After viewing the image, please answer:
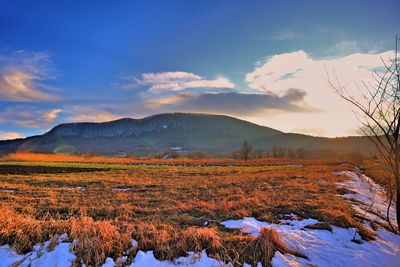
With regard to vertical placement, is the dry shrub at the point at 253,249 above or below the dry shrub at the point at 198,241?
below

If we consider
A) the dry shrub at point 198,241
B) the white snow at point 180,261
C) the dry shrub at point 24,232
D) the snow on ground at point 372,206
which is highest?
the dry shrub at point 24,232

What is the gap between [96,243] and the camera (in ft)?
20.0

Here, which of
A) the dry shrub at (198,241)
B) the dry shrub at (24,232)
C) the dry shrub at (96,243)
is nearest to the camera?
the dry shrub at (96,243)

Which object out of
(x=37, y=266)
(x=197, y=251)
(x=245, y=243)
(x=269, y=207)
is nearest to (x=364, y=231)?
(x=269, y=207)

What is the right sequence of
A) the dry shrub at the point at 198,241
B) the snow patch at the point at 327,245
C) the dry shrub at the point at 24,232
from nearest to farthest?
the dry shrub at the point at 24,232
the dry shrub at the point at 198,241
the snow patch at the point at 327,245

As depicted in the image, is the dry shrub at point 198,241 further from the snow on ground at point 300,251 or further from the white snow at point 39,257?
the white snow at point 39,257

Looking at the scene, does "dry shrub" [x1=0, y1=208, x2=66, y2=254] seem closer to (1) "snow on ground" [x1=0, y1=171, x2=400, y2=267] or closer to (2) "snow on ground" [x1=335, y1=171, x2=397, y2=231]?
(1) "snow on ground" [x1=0, y1=171, x2=400, y2=267]

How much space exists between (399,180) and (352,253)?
268 cm

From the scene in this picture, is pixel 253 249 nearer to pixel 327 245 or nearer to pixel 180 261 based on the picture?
pixel 180 261

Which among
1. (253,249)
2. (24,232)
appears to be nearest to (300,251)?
(253,249)

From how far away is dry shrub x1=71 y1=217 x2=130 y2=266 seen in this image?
18.8 ft

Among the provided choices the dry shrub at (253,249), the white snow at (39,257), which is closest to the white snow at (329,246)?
the dry shrub at (253,249)

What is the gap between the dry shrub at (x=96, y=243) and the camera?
5727 mm

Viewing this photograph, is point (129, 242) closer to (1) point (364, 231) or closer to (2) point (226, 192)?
(1) point (364, 231)
